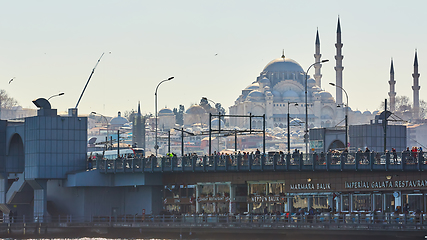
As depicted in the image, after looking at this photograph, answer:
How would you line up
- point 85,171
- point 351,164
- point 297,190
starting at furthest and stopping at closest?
point 85,171 → point 297,190 → point 351,164

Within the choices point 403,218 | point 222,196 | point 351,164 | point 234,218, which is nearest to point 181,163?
point 222,196

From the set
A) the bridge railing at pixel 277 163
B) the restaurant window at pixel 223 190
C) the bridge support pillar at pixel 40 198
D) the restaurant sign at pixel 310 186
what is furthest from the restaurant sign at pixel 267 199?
the bridge support pillar at pixel 40 198

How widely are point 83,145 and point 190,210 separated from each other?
10.6m

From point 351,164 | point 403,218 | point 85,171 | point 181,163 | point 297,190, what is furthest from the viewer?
point 85,171

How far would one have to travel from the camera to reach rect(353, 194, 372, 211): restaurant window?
51.9 meters

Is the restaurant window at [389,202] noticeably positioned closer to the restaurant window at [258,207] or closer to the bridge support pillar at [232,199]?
the restaurant window at [258,207]

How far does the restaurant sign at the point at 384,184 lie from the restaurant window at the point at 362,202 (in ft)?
3.28

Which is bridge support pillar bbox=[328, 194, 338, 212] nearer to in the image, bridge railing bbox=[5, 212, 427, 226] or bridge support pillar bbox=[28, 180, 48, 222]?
bridge railing bbox=[5, 212, 427, 226]

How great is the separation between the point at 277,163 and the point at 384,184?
752 cm

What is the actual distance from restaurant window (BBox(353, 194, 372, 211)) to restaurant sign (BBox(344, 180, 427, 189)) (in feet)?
3.28

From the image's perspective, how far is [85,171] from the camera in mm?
63406

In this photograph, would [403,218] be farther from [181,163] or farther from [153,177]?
[153,177]

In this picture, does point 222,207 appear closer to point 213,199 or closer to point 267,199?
point 213,199

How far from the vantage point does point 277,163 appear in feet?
177
